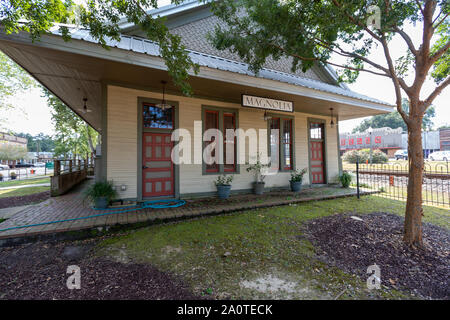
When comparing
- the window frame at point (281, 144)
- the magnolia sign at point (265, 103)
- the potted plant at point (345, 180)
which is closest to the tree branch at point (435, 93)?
the magnolia sign at point (265, 103)

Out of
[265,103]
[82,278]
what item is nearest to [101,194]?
[82,278]

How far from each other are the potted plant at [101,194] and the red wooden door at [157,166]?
2.88ft

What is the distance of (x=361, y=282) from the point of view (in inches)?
90.9

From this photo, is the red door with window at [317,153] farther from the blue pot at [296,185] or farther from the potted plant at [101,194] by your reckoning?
the potted plant at [101,194]

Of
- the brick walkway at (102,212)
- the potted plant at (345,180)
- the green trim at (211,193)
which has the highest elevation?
the potted plant at (345,180)

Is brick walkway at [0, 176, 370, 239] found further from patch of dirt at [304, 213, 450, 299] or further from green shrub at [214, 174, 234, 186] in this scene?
patch of dirt at [304, 213, 450, 299]

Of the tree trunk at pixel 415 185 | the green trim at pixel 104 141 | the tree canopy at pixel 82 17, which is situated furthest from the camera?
the green trim at pixel 104 141

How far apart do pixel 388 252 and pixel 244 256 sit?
2.22 metres

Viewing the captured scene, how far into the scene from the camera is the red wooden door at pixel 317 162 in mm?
8752

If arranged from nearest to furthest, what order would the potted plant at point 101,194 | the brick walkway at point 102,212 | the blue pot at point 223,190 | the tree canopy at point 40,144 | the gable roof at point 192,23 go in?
the brick walkway at point 102,212 → the potted plant at point 101,194 → the blue pot at point 223,190 → the gable roof at point 192,23 → the tree canopy at point 40,144

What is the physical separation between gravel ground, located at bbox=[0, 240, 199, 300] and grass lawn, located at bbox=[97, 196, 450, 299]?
0.64 ft

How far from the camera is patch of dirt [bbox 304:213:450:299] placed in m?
2.35

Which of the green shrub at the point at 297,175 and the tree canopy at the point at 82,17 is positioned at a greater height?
the tree canopy at the point at 82,17
